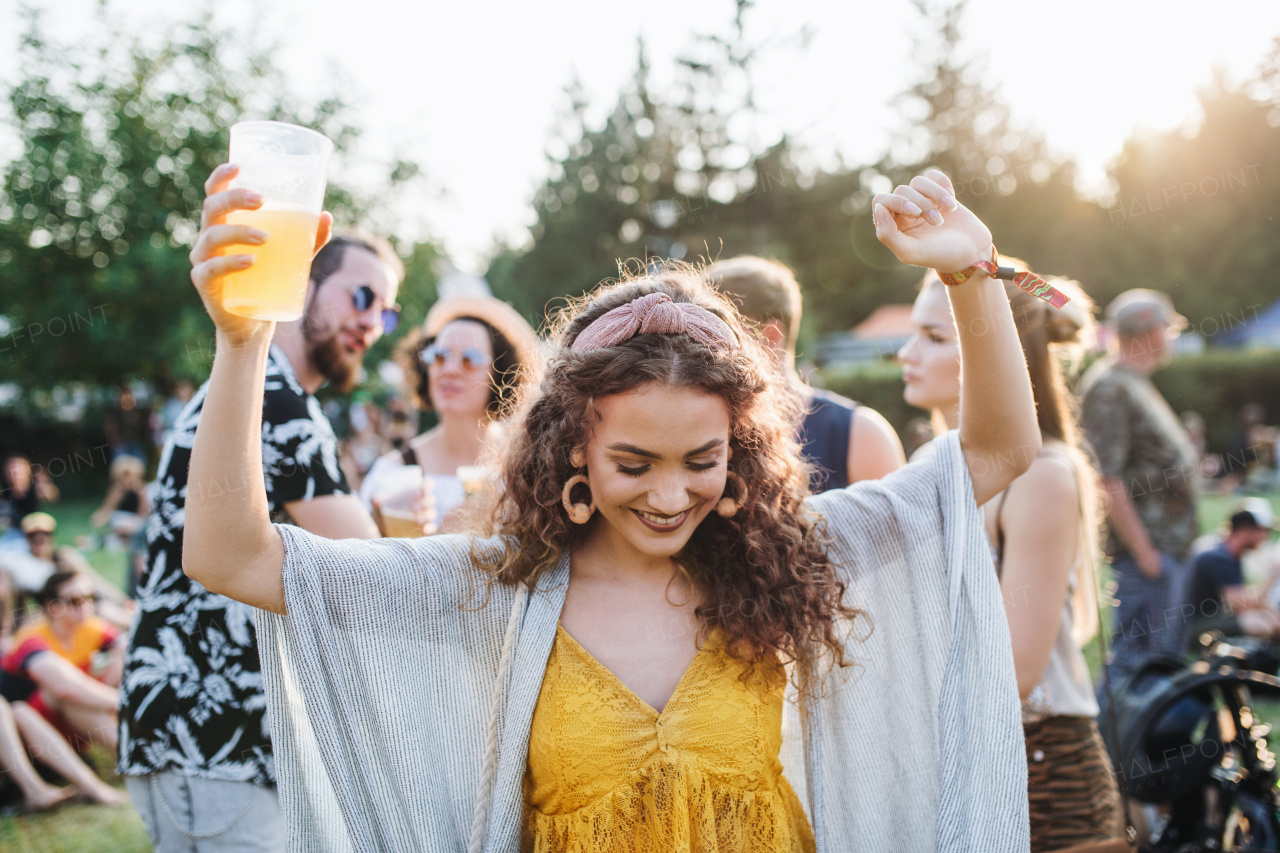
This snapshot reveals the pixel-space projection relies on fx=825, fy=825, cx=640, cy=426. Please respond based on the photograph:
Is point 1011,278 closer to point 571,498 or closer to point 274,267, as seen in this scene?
point 571,498

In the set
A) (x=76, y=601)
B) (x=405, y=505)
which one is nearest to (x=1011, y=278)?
(x=405, y=505)

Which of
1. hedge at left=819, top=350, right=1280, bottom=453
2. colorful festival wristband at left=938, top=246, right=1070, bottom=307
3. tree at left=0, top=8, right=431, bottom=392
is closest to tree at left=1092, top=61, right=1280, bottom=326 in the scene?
hedge at left=819, top=350, right=1280, bottom=453

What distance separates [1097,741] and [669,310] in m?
1.65

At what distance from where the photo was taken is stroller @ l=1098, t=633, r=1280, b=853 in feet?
8.77

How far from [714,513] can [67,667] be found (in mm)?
5033

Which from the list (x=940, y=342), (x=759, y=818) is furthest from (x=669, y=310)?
(x=940, y=342)

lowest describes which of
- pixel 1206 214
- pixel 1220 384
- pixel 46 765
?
pixel 46 765

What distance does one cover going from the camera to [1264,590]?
5.20m

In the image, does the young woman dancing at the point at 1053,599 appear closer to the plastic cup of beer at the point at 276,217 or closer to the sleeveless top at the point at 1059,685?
the sleeveless top at the point at 1059,685

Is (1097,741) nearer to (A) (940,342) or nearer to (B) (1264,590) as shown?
(A) (940,342)

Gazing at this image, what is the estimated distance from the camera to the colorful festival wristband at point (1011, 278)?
1.51m

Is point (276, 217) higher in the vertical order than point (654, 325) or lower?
higher

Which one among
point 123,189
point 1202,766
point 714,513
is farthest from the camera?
point 123,189

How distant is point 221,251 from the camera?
121 cm
